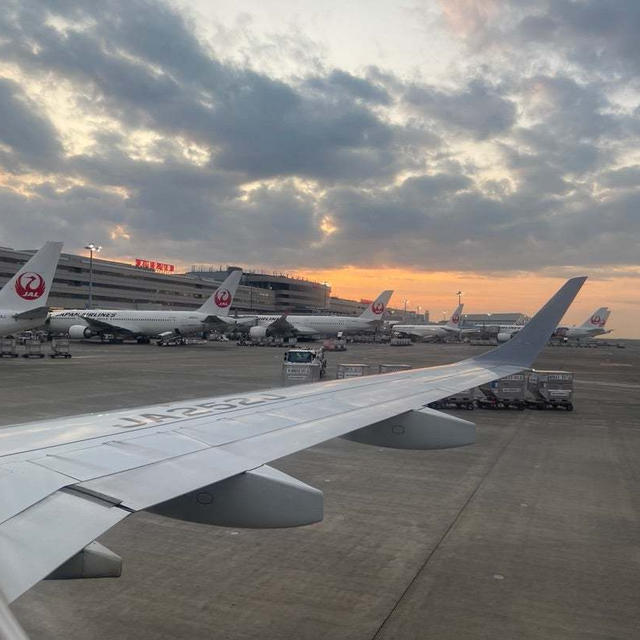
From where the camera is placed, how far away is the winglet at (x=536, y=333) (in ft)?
27.0

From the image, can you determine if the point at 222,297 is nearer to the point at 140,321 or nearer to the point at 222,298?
the point at 222,298

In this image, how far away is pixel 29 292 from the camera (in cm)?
2983

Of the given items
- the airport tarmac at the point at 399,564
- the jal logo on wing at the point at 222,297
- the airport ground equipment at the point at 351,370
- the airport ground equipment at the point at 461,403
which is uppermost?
the jal logo on wing at the point at 222,297

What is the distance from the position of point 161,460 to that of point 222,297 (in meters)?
51.2

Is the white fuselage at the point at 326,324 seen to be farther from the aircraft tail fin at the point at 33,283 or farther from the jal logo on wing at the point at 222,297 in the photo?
the aircraft tail fin at the point at 33,283

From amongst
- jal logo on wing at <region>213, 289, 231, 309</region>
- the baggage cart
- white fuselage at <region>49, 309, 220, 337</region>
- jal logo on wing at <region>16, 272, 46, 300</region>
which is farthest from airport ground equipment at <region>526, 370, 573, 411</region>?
jal logo on wing at <region>213, 289, 231, 309</region>

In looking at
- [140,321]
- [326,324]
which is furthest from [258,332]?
[140,321]

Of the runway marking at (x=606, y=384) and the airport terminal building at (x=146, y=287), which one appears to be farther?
the airport terminal building at (x=146, y=287)

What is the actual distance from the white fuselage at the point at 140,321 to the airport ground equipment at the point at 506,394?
123 ft

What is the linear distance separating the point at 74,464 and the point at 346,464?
25.1 feet

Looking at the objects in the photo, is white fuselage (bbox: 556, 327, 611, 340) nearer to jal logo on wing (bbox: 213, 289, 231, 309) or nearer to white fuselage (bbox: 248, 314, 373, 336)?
white fuselage (bbox: 248, 314, 373, 336)

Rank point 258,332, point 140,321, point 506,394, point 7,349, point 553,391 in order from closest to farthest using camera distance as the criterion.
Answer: point 553,391
point 506,394
point 7,349
point 140,321
point 258,332

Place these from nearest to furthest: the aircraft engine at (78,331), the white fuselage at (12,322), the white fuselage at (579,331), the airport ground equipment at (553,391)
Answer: the airport ground equipment at (553,391) < the white fuselage at (12,322) < the aircraft engine at (78,331) < the white fuselage at (579,331)

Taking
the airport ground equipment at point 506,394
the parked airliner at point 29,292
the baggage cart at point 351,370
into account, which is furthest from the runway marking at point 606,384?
the parked airliner at point 29,292
